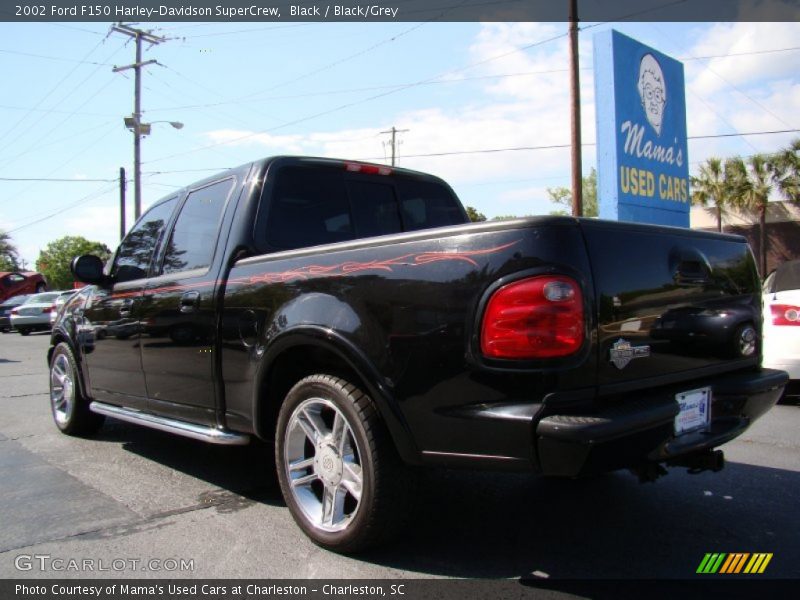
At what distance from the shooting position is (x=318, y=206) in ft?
13.0

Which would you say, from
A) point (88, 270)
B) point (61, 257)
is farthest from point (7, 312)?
point (61, 257)

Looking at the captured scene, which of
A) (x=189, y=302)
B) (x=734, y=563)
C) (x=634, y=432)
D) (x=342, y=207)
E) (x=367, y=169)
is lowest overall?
(x=734, y=563)

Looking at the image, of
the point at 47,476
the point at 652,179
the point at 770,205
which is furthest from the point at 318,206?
the point at 770,205

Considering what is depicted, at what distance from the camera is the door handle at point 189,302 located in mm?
3758

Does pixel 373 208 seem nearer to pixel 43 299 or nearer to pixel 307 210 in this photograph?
pixel 307 210

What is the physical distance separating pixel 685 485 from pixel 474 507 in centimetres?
135

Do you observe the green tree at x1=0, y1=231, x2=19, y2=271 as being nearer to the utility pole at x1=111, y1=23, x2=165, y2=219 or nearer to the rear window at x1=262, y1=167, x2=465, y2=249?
A: the utility pole at x1=111, y1=23, x2=165, y2=219

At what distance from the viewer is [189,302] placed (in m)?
3.81

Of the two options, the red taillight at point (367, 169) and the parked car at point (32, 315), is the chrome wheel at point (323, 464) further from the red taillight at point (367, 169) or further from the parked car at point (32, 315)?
the parked car at point (32, 315)

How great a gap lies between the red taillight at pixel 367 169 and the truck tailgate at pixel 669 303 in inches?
78.8

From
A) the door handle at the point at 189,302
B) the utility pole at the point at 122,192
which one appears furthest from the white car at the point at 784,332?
the utility pole at the point at 122,192

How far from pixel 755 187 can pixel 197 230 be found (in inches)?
1410

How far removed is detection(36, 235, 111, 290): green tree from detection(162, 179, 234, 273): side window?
65796 millimetres

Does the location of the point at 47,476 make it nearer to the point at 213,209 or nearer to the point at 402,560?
the point at 213,209
